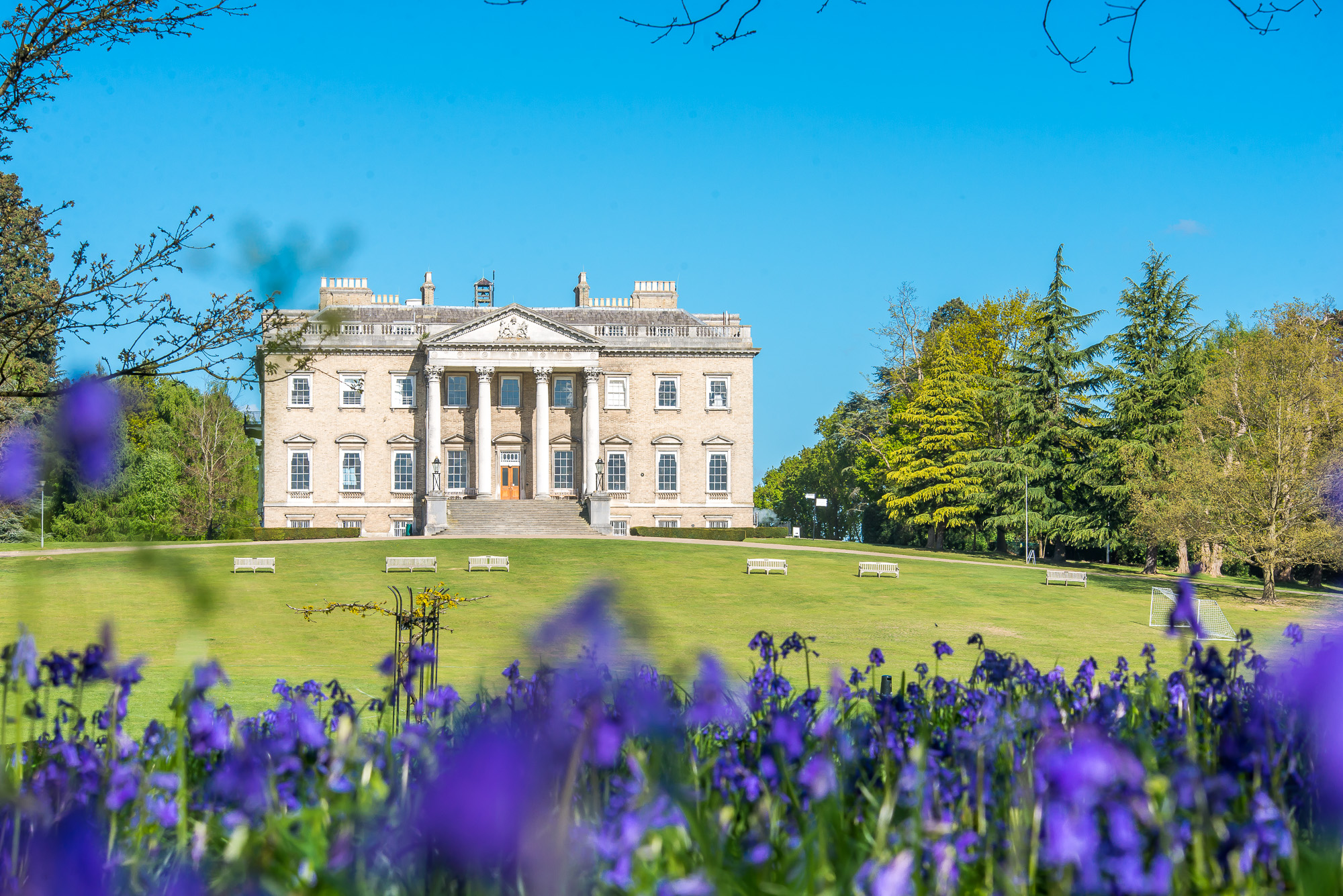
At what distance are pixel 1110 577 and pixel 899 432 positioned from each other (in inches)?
796

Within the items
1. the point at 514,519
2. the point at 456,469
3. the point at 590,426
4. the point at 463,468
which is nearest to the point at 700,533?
the point at 590,426

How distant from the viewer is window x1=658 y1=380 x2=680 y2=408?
53.7m

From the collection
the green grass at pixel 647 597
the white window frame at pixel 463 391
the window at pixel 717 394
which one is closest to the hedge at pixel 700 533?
the green grass at pixel 647 597

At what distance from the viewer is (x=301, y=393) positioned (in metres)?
52.2

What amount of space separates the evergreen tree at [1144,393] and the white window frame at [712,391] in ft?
61.9

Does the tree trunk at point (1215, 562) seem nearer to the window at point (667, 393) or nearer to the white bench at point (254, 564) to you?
the window at point (667, 393)

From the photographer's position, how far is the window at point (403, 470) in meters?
51.9

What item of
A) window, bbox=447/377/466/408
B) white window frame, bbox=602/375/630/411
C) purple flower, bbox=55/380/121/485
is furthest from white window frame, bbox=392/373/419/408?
purple flower, bbox=55/380/121/485

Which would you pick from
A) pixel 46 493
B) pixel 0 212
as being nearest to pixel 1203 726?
pixel 46 493

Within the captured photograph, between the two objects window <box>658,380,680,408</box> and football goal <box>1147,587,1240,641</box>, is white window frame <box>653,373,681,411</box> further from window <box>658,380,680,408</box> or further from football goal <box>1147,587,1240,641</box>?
football goal <box>1147,587,1240,641</box>

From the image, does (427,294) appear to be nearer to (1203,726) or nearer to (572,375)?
(572,375)

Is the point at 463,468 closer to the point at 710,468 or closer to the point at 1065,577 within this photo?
the point at 710,468

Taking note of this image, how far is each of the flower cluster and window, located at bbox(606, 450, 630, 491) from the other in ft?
158

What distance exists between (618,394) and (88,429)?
→ 2035 inches
